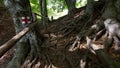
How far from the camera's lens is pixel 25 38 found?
7.52 metres

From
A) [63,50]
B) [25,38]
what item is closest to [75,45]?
[63,50]

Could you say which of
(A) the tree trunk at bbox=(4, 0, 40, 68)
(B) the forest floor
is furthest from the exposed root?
(A) the tree trunk at bbox=(4, 0, 40, 68)

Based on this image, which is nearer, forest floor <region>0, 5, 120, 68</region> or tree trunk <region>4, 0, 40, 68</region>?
forest floor <region>0, 5, 120, 68</region>

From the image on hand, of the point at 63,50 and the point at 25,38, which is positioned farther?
the point at 25,38

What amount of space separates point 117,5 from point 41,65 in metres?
3.36

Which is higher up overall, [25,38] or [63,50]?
[25,38]

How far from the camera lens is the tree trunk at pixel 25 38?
7.19 metres

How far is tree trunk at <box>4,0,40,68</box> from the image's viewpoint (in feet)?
23.6

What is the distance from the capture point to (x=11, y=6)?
7277mm

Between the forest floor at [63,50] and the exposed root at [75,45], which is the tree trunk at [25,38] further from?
the exposed root at [75,45]

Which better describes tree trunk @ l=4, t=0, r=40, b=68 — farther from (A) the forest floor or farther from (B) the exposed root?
(B) the exposed root

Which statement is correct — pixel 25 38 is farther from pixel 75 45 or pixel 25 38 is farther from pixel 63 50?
pixel 75 45

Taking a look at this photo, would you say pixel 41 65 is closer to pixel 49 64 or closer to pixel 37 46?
pixel 49 64

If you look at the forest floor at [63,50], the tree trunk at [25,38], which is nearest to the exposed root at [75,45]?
the forest floor at [63,50]
